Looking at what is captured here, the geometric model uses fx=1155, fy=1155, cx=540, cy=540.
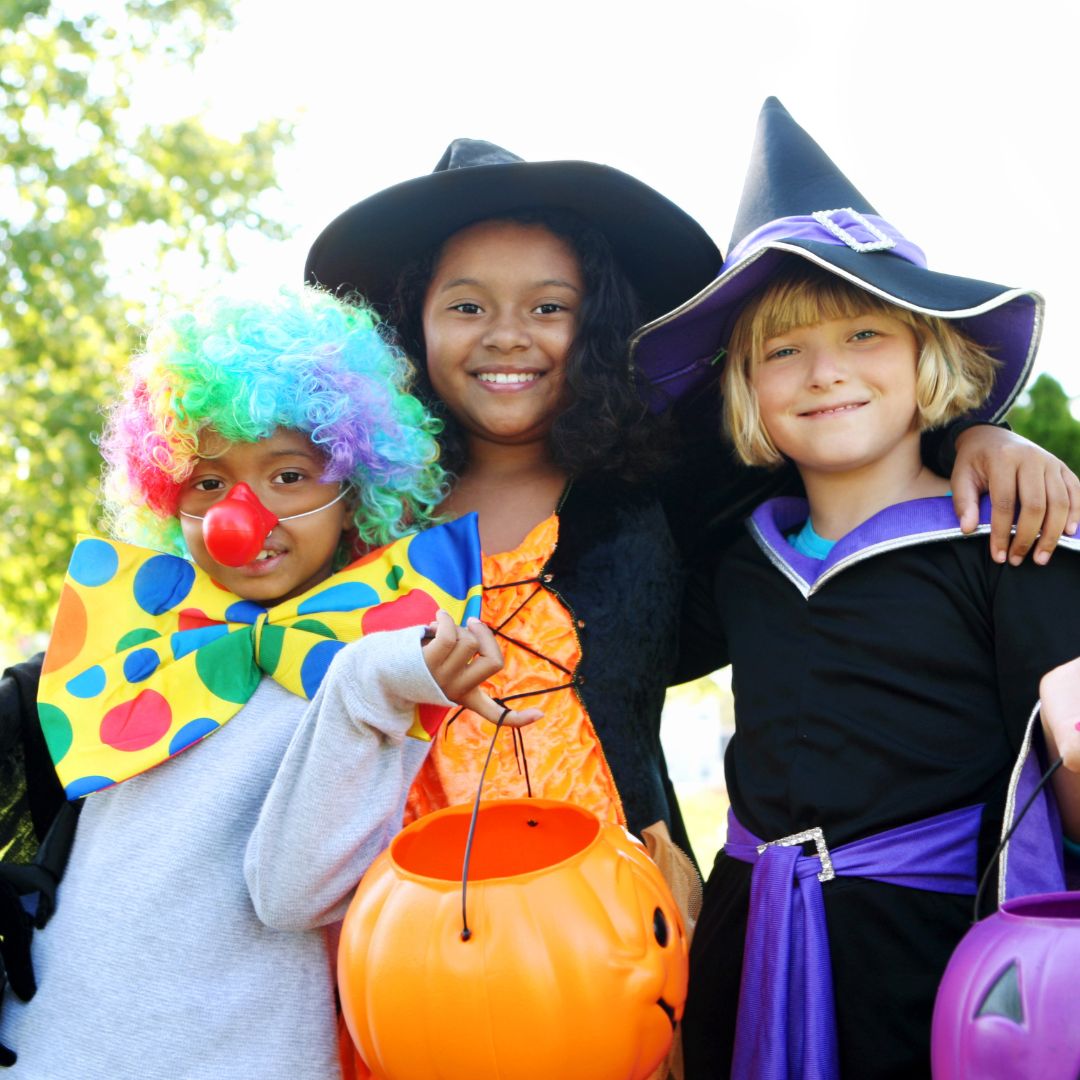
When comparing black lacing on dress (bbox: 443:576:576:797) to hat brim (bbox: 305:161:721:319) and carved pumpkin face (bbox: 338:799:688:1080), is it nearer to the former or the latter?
carved pumpkin face (bbox: 338:799:688:1080)

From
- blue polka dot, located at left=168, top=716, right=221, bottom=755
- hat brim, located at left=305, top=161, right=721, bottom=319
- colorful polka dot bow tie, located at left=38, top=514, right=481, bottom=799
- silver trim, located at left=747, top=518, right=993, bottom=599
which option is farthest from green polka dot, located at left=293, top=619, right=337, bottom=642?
hat brim, located at left=305, top=161, right=721, bottom=319

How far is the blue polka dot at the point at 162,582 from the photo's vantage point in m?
2.20

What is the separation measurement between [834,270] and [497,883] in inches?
47.7

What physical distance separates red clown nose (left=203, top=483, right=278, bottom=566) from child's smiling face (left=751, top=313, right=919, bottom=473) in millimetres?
976

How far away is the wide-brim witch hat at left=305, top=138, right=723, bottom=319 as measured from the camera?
2527 mm

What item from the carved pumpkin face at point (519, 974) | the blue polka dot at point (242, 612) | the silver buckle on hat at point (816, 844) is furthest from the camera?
the blue polka dot at point (242, 612)

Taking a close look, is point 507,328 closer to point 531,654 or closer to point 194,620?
point 531,654

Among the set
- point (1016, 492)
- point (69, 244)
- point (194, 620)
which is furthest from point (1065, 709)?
point (69, 244)

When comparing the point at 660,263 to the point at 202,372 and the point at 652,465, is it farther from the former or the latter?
the point at 202,372

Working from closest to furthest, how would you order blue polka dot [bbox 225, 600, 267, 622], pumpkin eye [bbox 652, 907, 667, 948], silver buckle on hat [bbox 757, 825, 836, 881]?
pumpkin eye [bbox 652, 907, 667, 948], silver buckle on hat [bbox 757, 825, 836, 881], blue polka dot [bbox 225, 600, 267, 622]

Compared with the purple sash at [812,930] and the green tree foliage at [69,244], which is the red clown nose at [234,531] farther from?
the green tree foliage at [69,244]

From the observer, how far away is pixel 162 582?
7.25 ft

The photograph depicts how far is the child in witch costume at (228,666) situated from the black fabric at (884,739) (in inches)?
24.4

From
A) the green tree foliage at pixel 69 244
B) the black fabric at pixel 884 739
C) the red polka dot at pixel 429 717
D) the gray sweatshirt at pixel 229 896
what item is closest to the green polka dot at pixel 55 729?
the gray sweatshirt at pixel 229 896
